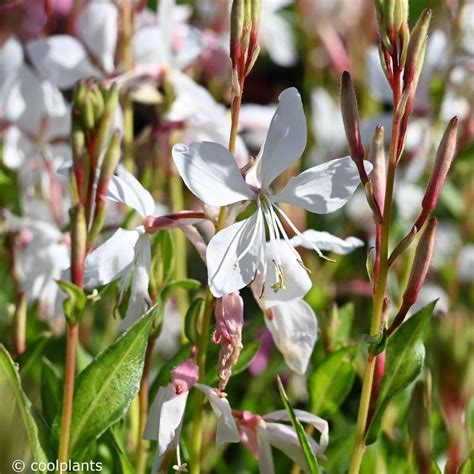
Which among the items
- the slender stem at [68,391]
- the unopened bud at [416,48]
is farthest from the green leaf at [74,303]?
the unopened bud at [416,48]

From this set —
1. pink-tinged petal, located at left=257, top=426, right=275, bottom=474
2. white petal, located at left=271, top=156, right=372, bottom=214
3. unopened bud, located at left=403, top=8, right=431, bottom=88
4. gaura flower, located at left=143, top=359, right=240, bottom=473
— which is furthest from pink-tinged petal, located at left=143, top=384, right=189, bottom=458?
unopened bud, located at left=403, top=8, right=431, bottom=88

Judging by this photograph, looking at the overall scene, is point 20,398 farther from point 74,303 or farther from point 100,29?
point 100,29

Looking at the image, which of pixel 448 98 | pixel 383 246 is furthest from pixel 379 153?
pixel 448 98

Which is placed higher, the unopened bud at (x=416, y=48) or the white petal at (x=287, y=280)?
A: the unopened bud at (x=416, y=48)

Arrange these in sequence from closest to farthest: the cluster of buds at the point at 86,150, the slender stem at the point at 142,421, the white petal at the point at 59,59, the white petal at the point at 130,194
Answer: the cluster of buds at the point at 86,150, the white petal at the point at 130,194, the slender stem at the point at 142,421, the white petal at the point at 59,59

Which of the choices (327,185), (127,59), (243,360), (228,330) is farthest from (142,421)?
(127,59)

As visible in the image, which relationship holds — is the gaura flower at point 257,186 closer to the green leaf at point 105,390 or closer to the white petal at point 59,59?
the green leaf at point 105,390

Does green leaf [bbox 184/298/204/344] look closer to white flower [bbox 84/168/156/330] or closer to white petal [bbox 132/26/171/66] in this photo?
white flower [bbox 84/168/156/330]

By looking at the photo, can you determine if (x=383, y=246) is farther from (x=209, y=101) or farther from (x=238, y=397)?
(x=238, y=397)
